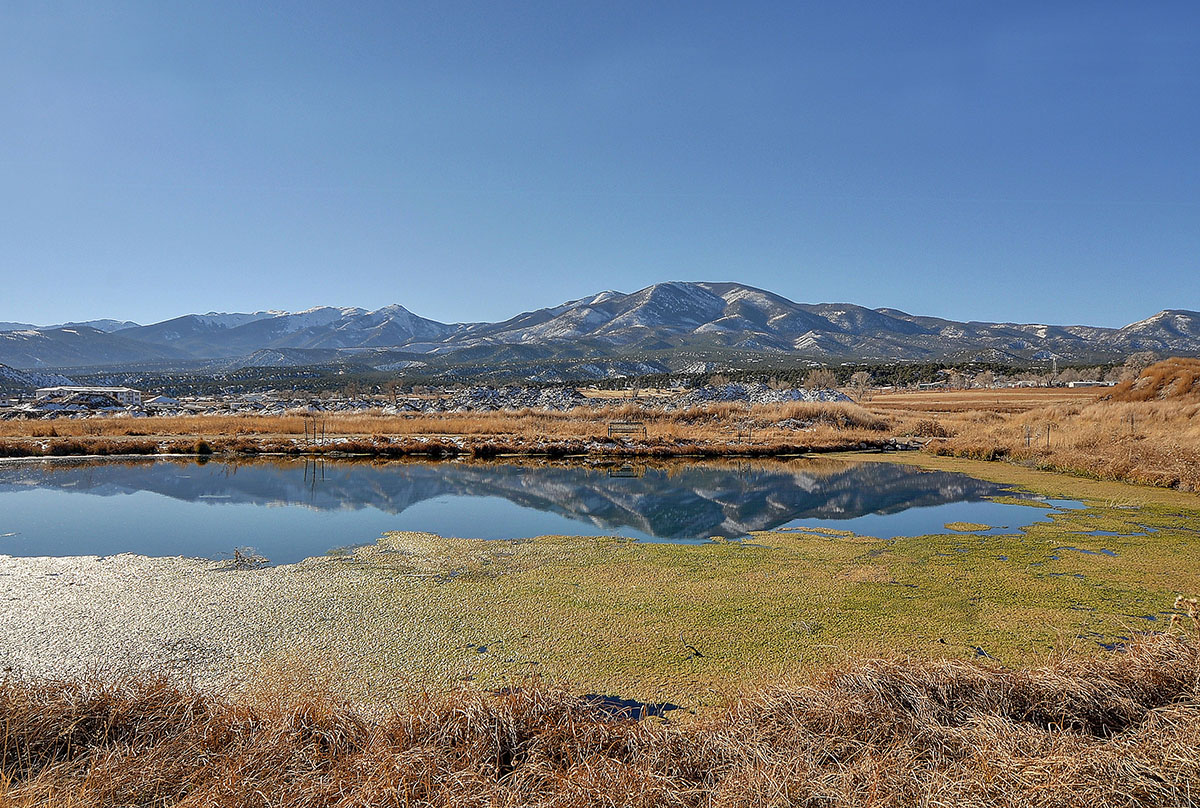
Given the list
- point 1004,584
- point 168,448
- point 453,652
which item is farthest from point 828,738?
point 168,448

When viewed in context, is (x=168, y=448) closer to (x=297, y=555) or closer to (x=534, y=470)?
(x=534, y=470)

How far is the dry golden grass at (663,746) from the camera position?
361 cm

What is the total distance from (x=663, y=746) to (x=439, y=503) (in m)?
14.4

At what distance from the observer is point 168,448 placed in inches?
1109

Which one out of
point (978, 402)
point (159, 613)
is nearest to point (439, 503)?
point (159, 613)

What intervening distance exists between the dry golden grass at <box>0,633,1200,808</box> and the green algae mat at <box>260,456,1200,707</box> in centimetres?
151

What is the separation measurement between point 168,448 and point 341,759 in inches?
1170

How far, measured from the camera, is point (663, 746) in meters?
4.42

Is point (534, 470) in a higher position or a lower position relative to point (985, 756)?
lower

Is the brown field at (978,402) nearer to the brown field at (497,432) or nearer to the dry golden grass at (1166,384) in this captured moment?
the dry golden grass at (1166,384)

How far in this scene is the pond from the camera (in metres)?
13.7

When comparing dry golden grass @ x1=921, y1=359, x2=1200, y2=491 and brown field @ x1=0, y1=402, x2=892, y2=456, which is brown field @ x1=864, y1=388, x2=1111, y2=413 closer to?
dry golden grass @ x1=921, y1=359, x2=1200, y2=491

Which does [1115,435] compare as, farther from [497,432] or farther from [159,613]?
[159,613]

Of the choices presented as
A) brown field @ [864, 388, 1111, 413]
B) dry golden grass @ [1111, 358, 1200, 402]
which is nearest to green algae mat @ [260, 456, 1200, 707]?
dry golden grass @ [1111, 358, 1200, 402]
